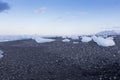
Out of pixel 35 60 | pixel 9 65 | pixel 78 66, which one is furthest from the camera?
pixel 35 60

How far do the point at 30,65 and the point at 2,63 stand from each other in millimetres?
2921

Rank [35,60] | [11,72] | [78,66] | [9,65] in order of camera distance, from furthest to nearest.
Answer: [35,60]
[9,65]
[78,66]
[11,72]

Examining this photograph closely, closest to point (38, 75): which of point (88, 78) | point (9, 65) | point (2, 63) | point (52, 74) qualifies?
point (52, 74)

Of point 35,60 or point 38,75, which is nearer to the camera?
point 38,75

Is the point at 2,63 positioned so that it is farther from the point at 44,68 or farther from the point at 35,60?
the point at 44,68

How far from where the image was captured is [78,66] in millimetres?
18703

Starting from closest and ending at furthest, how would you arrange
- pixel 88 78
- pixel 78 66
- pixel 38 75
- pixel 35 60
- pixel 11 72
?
pixel 88 78
pixel 38 75
pixel 11 72
pixel 78 66
pixel 35 60

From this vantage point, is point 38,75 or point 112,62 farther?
point 112,62

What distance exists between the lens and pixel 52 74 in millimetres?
16250

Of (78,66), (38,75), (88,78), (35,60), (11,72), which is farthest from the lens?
(35,60)

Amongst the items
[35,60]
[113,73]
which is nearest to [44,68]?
[35,60]

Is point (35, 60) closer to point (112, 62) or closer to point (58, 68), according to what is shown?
point (58, 68)

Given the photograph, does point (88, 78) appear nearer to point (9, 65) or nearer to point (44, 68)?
point (44, 68)

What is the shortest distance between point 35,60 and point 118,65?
737 centimetres
